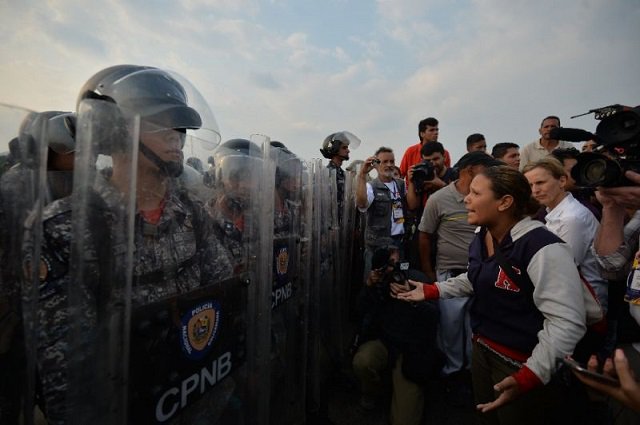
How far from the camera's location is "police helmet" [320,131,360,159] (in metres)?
4.66

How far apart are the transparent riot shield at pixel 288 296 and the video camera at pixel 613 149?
1.63 meters

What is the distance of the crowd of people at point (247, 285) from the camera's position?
0.88 metres

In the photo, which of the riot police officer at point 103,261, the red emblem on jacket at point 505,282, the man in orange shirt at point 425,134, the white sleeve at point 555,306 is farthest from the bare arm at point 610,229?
the man in orange shirt at point 425,134

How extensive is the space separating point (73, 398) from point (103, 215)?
1.61ft

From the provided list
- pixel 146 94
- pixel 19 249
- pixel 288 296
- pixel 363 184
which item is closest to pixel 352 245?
pixel 363 184

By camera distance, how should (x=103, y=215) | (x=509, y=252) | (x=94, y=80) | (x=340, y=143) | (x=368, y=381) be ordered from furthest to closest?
(x=340, y=143) < (x=368, y=381) < (x=509, y=252) < (x=94, y=80) < (x=103, y=215)

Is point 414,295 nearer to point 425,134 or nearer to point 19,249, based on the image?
point 19,249

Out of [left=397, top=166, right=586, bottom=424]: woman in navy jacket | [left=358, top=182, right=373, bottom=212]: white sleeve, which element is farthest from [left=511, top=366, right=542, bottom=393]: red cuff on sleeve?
[left=358, top=182, right=373, bottom=212]: white sleeve

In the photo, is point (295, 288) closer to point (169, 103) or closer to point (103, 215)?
point (169, 103)

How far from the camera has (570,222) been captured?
7.16 feet

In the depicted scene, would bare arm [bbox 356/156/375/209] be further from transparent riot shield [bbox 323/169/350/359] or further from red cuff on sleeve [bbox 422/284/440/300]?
red cuff on sleeve [bbox 422/284/440/300]

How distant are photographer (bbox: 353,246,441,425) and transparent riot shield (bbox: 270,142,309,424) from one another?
663 mm

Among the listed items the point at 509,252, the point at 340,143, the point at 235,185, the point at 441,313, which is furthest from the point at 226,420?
the point at 340,143

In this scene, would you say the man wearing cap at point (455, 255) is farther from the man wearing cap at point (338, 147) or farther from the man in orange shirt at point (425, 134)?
the man in orange shirt at point (425, 134)
